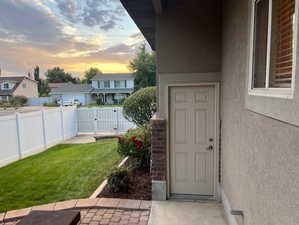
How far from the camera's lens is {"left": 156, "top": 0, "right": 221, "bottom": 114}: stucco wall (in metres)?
3.90

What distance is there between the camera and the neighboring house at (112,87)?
32159 millimetres

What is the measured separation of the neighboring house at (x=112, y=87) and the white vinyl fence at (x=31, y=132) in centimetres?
2166

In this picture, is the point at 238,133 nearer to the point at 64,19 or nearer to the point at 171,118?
the point at 171,118

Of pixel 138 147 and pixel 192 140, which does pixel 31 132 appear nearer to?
pixel 138 147

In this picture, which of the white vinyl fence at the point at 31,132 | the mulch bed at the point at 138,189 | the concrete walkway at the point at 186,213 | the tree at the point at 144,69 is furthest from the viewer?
the tree at the point at 144,69

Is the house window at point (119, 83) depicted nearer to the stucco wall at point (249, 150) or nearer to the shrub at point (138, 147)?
the shrub at point (138, 147)

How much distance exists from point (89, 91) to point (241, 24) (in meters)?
33.8

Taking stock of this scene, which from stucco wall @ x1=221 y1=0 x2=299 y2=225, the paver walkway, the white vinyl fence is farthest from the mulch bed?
the white vinyl fence

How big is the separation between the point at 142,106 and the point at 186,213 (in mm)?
4954

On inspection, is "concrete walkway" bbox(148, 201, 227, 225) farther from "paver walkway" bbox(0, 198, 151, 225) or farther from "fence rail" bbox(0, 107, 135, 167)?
"fence rail" bbox(0, 107, 135, 167)

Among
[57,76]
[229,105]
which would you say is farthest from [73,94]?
[229,105]

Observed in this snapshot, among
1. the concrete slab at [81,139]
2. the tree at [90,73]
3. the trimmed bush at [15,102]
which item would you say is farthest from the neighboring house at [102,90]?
the concrete slab at [81,139]

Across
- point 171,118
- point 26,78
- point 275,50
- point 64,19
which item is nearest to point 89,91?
point 26,78

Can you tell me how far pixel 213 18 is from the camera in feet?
12.8
